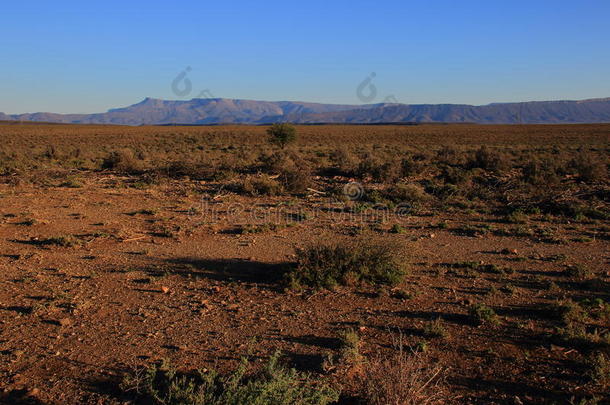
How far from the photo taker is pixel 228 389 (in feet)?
11.9

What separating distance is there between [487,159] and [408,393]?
1755 cm

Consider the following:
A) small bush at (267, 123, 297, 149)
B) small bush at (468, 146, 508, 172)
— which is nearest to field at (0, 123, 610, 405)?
small bush at (468, 146, 508, 172)

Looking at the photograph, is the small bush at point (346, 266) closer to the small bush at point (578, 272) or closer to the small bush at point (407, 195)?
the small bush at point (578, 272)

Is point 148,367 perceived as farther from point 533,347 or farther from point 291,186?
point 291,186

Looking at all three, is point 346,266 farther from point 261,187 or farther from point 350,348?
point 261,187

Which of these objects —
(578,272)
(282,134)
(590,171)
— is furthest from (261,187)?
(282,134)

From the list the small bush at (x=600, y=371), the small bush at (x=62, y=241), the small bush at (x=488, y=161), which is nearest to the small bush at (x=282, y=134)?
the small bush at (x=488, y=161)

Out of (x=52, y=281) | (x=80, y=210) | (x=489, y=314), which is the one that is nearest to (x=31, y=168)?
(x=80, y=210)

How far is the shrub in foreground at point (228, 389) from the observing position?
3.50m

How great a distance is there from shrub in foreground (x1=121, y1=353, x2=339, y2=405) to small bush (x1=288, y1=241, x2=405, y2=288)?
2.15 meters

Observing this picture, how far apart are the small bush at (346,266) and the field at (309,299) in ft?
0.07

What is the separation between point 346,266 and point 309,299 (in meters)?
0.87

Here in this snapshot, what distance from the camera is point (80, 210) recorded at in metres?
11.2

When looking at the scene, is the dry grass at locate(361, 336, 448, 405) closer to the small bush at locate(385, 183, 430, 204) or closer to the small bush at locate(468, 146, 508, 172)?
the small bush at locate(385, 183, 430, 204)
